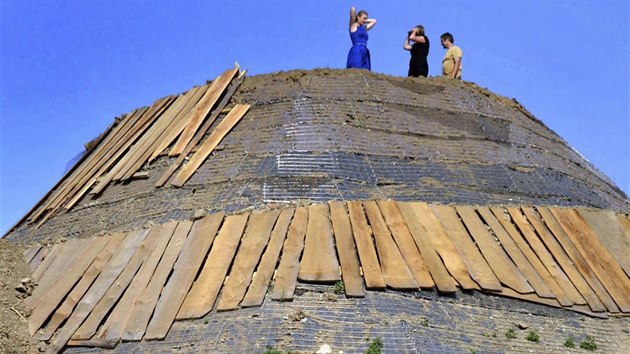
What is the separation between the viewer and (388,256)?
23.9 feet

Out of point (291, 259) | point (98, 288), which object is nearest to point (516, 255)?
point (291, 259)

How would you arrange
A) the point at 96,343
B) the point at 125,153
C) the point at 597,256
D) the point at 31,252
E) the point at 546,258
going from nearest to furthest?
1. the point at 96,343
2. the point at 546,258
3. the point at 597,256
4. the point at 31,252
5. the point at 125,153

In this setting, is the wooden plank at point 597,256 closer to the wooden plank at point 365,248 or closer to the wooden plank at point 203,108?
the wooden plank at point 365,248

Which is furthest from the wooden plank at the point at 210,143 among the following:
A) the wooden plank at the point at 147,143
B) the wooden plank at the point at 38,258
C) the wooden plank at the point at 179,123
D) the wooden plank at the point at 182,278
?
the wooden plank at the point at 38,258

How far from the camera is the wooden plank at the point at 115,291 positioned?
6815 mm

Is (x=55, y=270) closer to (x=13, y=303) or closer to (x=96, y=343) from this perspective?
(x=13, y=303)

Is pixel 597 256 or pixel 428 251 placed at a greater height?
pixel 597 256

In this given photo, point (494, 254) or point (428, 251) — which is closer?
point (428, 251)

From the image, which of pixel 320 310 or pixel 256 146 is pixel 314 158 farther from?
pixel 320 310

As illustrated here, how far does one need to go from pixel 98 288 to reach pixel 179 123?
400cm

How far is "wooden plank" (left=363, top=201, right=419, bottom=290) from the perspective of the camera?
685cm

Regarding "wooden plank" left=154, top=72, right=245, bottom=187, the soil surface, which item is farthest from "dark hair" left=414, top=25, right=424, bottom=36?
the soil surface

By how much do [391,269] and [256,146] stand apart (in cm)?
359

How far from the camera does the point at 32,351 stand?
6676mm
